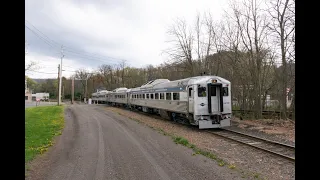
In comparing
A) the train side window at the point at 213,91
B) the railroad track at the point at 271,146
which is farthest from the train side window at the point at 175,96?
the railroad track at the point at 271,146

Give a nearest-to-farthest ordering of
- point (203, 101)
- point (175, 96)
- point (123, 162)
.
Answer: point (123, 162) → point (203, 101) → point (175, 96)

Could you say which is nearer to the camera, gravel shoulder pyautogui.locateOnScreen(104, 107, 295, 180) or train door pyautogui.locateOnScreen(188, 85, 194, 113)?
gravel shoulder pyautogui.locateOnScreen(104, 107, 295, 180)

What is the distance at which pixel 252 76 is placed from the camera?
20656 mm

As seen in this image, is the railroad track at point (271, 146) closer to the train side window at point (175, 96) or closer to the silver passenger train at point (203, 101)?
the silver passenger train at point (203, 101)

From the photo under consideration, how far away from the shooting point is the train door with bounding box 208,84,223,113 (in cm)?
1426

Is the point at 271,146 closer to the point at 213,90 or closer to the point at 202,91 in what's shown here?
the point at 202,91

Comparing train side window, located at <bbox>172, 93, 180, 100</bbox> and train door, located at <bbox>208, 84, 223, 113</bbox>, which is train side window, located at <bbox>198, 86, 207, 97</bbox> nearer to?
train door, located at <bbox>208, 84, 223, 113</bbox>

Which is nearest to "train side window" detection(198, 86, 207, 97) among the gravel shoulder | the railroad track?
the railroad track

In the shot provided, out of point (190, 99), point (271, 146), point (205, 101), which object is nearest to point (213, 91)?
point (205, 101)

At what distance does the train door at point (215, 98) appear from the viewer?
14.3 meters

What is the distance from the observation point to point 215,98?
1464 centimetres

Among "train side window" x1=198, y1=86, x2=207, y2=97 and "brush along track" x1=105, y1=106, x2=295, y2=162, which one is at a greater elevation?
"train side window" x1=198, y1=86, x2=207, y2=97
